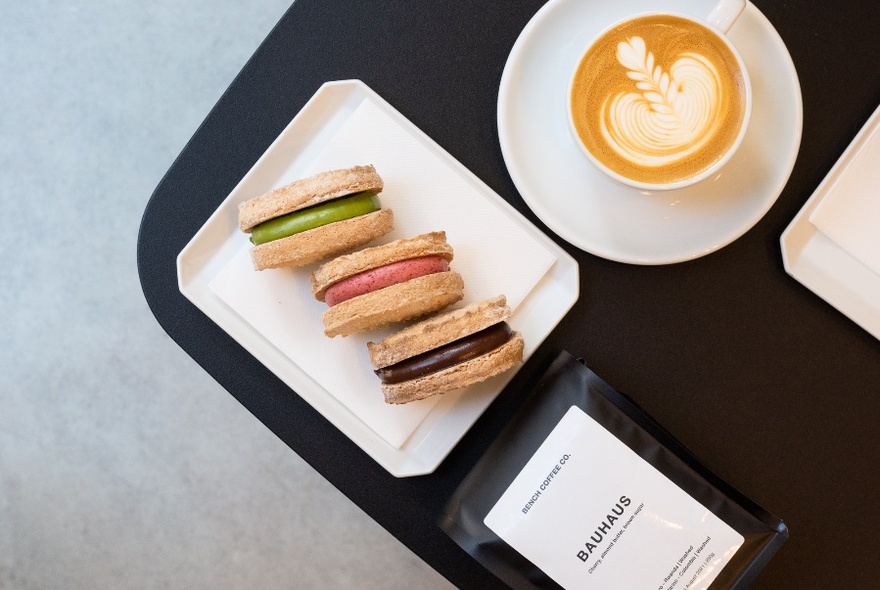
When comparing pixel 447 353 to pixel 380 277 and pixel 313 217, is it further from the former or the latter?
pixel 313 217

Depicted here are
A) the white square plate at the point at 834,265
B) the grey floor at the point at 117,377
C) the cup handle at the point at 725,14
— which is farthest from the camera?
the grey floor at the point at 117,377

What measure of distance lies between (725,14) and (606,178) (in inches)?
10.6

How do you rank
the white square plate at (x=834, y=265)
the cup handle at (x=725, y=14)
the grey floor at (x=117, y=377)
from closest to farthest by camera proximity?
the cup handle at (x=725, y=14)
the white square plate at (x=834, y=265)
the grey floor at (x=117, y=377)

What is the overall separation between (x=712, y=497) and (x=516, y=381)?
12.9 inches

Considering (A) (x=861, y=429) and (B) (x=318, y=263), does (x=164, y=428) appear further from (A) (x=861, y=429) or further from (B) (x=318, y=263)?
(A) (x=861, y=429)

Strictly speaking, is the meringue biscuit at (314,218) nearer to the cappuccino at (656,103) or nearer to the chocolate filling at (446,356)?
the chocolate filling at (446,356)

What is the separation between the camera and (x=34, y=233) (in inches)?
70.6

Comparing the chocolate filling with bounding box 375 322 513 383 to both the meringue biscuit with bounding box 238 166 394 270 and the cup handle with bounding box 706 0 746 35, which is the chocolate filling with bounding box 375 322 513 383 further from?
the cup handle with bounding box 706 0 746 35

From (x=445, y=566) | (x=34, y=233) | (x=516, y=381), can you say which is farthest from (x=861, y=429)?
(x=34, y=233)

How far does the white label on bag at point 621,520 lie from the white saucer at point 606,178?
0.99ft

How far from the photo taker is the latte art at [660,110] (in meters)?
1.01

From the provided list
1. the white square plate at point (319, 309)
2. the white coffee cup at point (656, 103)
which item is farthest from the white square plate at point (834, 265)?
the white square plate at point (319, 309)

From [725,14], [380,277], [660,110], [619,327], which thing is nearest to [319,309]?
[380,277]

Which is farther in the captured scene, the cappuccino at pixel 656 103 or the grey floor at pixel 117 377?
the grey floor at pixel 117 377
